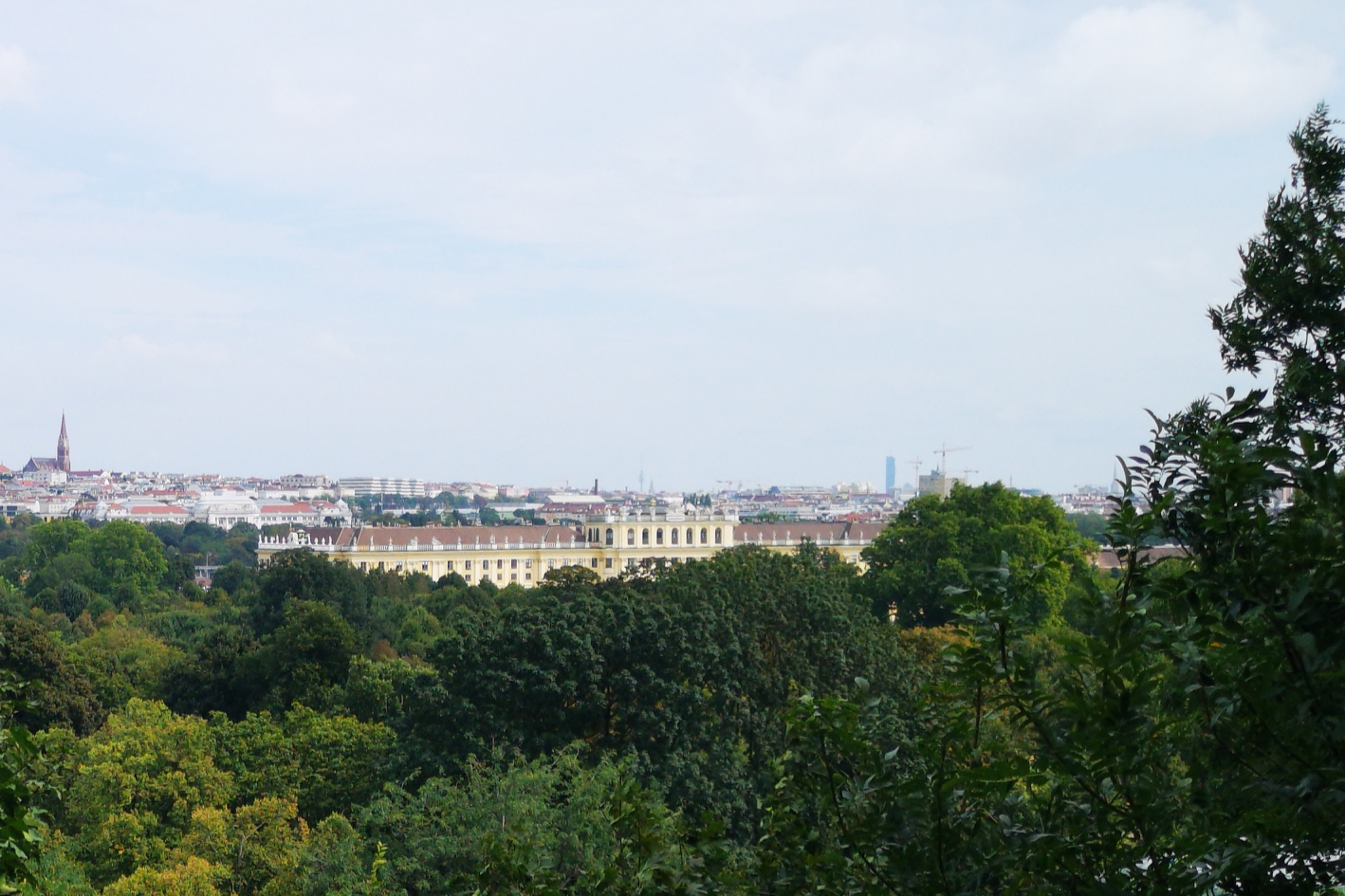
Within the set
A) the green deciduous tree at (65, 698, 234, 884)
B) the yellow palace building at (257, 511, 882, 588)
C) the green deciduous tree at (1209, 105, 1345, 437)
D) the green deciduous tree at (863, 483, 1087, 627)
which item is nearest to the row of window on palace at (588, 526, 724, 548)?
the yellow palace building at (257, 511, 882, 588)

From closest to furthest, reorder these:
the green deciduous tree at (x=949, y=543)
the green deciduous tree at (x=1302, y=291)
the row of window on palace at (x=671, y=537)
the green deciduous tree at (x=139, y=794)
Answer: the green deciduous tree at (x=1302, y=291) → the green deciduous tree at (x=139, y=794) → the green deciduous tree at (x=949, y=543) → the row of window on palace at (x=671, y=537)

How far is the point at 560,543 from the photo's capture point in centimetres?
8612

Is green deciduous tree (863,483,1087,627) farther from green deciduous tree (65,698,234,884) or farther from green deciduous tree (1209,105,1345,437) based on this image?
green deciduous tree (1209,105,1345,437)

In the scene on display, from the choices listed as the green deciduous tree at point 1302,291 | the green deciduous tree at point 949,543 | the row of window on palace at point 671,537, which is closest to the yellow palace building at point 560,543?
the row of window on palace at point 671,537

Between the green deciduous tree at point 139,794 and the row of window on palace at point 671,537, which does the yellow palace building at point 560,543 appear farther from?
the green deciduous tree at point 139,794

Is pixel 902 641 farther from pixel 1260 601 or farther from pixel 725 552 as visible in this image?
pixel 1260 601

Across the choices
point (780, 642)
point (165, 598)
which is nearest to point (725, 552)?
point (780, 642)

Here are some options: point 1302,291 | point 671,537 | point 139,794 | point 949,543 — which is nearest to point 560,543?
point 671,537

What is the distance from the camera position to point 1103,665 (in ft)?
12.7

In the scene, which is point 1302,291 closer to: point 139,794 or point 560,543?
point 139,794

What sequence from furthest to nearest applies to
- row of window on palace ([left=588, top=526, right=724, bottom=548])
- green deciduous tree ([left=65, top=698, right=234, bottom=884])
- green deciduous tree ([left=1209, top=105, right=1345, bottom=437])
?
1. row of window on palace ([left=588, top=526, right=724, bottom=548])
2. green deciduous tree ([left=65, top=698, right=234, bottom=884])
3. green deciduous tree ([left=1209, top=105, right=1345, bottom=437])

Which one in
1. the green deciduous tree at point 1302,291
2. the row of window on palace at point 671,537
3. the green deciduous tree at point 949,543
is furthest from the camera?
the row of window on palace at point 671,537

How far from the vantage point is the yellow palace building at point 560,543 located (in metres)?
82.6

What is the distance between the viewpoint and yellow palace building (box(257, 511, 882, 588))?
82.6 metres
